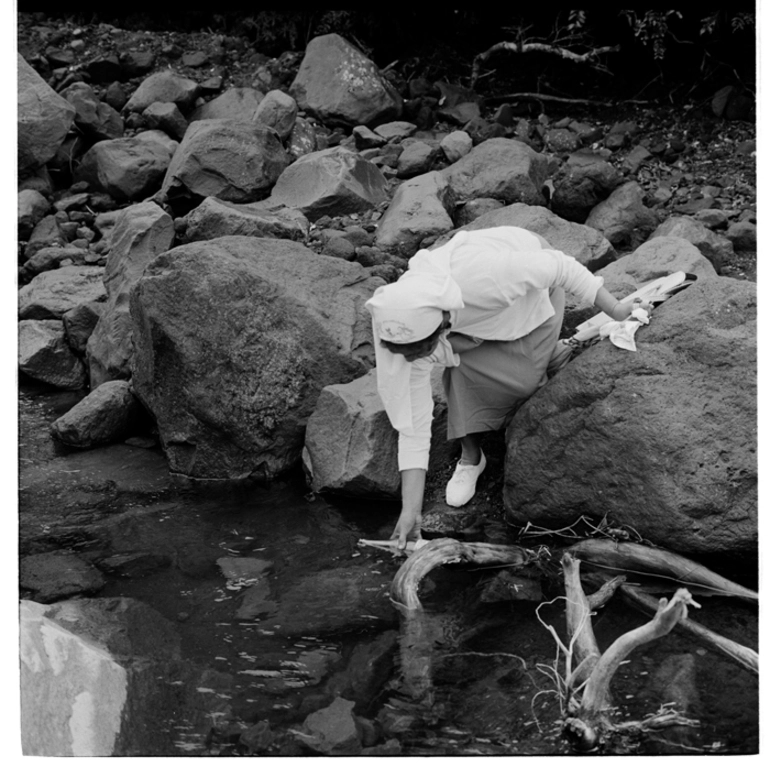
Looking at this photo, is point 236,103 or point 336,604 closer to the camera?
point 336,604

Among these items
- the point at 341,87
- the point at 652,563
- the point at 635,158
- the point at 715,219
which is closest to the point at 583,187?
the point at 635,158

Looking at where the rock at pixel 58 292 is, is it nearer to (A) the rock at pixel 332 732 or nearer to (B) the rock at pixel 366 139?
(B) the rock at pixel 366 139

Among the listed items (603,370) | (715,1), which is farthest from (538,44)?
(603,370)

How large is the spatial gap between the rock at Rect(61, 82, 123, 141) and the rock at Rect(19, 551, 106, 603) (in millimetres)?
4423

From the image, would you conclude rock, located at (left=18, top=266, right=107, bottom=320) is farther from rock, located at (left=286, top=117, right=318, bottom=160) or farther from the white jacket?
the white jacket

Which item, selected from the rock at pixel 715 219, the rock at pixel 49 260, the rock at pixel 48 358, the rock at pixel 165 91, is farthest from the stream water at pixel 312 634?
the rock at pixel 165 91

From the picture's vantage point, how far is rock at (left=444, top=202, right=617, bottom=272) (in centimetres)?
547

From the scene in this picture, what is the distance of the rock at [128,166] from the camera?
7.36 m

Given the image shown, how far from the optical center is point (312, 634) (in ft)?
12.6

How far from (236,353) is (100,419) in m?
0.98

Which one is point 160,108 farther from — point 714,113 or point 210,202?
point 714,113

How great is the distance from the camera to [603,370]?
159 inches

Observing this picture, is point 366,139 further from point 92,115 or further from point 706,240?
point 706,240

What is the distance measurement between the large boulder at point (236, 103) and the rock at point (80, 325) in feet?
7.33
